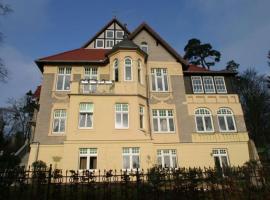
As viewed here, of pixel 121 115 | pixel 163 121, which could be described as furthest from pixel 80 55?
pixel 163 121

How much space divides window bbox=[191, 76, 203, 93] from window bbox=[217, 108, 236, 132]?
2.74m

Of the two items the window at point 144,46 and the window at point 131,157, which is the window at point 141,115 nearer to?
the window at point 131,157

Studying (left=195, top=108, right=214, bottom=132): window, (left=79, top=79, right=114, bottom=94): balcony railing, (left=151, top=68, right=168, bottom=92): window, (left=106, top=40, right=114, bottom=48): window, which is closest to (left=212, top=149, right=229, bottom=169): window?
(left=195, top=108, right=214, bottom=132): window

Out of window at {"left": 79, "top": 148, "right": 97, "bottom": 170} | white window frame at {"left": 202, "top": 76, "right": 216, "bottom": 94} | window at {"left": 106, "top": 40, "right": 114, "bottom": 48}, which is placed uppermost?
window at {"left": 106, "top": 40, "right": 114, "bottom": 48}

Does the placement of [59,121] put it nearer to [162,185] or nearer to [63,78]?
[63,78]

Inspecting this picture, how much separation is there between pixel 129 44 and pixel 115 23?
7056 millimetres

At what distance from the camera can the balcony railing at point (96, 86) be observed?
18.5 meters

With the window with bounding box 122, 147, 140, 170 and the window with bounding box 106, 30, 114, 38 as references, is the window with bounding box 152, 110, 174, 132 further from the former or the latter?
the window with bounding box 106, 30, 114, 38

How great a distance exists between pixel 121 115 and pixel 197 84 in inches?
350

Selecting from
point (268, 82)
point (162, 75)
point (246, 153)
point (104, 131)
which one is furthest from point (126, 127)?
point (268, 82)

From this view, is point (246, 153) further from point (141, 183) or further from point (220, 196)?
point (141, 183)

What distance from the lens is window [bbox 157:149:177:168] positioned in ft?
61.8

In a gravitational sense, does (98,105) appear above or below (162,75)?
below

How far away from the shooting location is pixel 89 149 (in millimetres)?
16859
